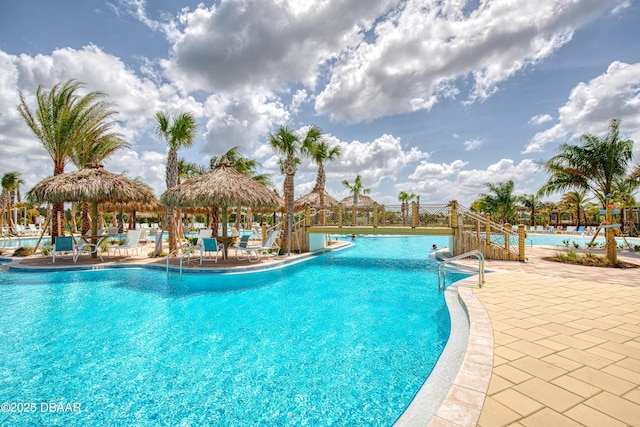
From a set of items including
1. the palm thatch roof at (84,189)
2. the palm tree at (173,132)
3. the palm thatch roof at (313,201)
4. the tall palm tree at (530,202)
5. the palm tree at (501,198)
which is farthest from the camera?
the tall palm tree at (530,202)

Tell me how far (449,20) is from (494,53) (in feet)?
7.08

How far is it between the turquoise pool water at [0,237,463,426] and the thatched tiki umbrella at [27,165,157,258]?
382cm

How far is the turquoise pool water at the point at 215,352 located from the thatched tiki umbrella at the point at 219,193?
3779 mm

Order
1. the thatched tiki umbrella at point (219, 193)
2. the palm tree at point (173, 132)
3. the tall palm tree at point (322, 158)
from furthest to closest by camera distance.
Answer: the tall palm tree at point (322, 158) < the palm tree at point (173, 132) < the thatched tiki umbrella at point (219, 193)

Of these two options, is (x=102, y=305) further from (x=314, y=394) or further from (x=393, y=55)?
(x=393, y=55)

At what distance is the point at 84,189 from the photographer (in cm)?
1088

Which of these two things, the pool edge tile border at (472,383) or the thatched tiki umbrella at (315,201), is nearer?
the pool edge tile border at (472,383)

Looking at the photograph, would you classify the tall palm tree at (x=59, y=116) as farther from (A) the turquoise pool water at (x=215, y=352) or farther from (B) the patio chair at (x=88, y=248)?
(A) the turquoise pool water at (x=215, y=352)

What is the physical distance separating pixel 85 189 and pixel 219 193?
4913 mm

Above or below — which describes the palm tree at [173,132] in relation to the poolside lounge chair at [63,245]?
above

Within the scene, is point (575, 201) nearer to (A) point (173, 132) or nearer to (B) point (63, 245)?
(A) point (173, 132)

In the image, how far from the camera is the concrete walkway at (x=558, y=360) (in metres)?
2.11

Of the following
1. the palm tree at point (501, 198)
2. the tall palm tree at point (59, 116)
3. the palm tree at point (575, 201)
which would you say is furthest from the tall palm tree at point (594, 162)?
the palm tree at point (575, 201)

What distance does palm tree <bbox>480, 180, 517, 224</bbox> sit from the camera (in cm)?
3550
